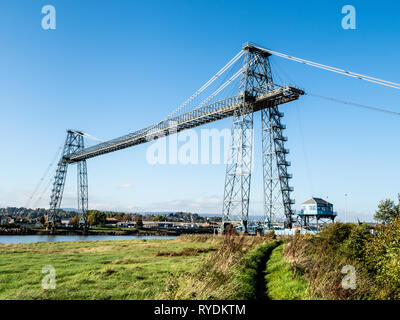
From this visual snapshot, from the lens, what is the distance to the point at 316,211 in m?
48.8

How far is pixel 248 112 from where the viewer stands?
38.7 metres

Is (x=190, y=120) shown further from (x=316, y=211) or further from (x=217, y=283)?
(x=217, y=283)

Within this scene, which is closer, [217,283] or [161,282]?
[217,283]

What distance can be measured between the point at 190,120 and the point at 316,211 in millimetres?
24986

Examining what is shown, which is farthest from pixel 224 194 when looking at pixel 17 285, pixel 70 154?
pixel 70 154

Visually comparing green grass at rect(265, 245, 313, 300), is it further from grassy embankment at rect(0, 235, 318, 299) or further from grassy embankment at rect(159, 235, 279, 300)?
grassy embankment at rect(159, 235, 279, 300)

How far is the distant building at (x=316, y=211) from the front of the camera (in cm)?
4919

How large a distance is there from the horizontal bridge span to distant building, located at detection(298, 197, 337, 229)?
64.3ft
